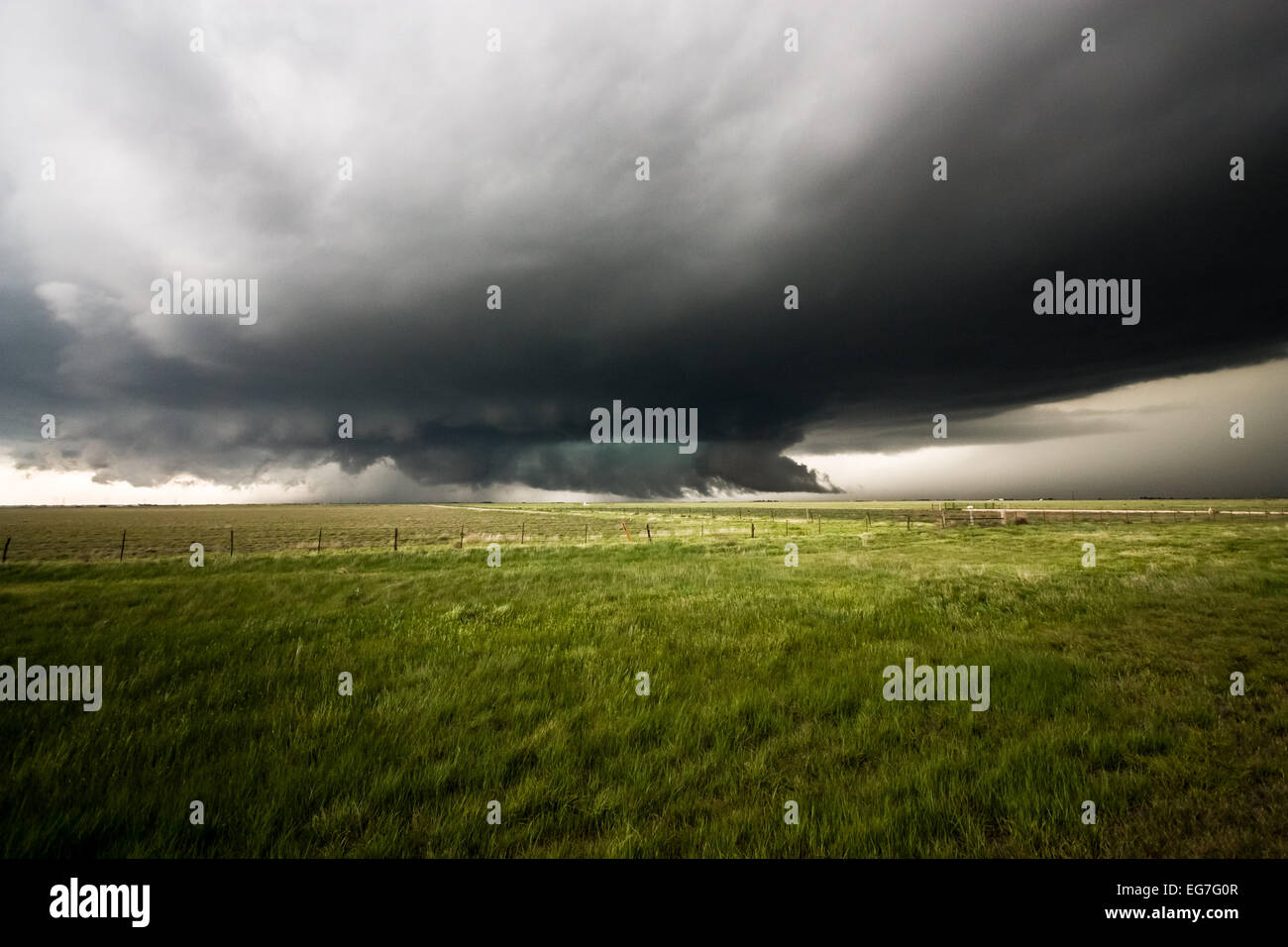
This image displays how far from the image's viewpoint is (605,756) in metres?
4.78

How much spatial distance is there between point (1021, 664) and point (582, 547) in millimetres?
25838

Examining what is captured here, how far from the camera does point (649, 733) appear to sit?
211 inches

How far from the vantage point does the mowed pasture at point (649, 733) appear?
3.54m

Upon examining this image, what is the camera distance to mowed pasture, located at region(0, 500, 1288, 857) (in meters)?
3.54

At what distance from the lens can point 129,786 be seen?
4156 millimetres

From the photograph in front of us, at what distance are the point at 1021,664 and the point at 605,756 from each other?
6657 mm
